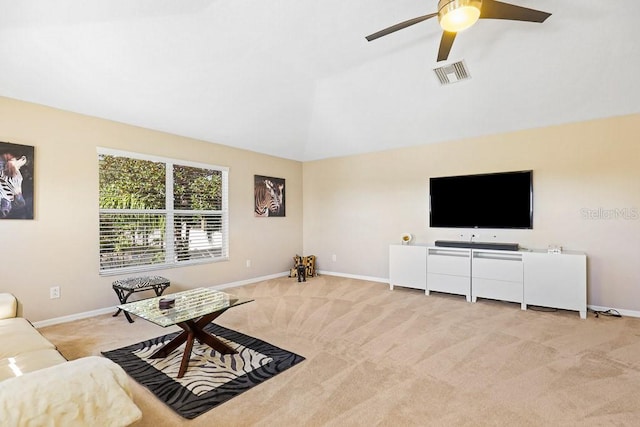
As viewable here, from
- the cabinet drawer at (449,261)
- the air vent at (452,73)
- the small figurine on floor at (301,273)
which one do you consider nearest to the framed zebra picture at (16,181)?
the small figurine on floor at (301,273)

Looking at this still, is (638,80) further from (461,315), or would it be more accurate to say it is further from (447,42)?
(461,315)

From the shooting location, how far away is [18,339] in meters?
1.99

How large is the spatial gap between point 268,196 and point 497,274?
12.5ft

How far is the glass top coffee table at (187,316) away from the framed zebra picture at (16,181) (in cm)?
167

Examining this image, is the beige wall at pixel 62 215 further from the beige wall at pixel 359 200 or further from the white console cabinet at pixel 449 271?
the white console cabinet at pixel 449 271

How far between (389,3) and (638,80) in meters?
2.78

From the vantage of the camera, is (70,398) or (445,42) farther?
(445,42)

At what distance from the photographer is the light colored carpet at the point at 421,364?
188cm

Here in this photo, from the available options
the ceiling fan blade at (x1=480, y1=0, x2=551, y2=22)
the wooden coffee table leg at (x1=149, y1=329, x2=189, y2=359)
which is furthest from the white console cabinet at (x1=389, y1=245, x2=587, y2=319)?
the wooden coffee table leg at (x1=149, y1=329, x2=189, y2=359)

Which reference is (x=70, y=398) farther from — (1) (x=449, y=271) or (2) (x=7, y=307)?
(1) (x=449, y=271)

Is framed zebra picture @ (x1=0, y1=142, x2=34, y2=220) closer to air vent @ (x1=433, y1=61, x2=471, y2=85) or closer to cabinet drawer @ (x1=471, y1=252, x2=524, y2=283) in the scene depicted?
air vent @ (x1=433, y1=61, x2=471, y2=85)

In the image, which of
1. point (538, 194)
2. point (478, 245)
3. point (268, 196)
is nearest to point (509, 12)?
point (538, 194)

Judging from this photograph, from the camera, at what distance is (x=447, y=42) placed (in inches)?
96.8

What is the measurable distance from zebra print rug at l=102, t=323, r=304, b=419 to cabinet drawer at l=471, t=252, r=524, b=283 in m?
2.82
